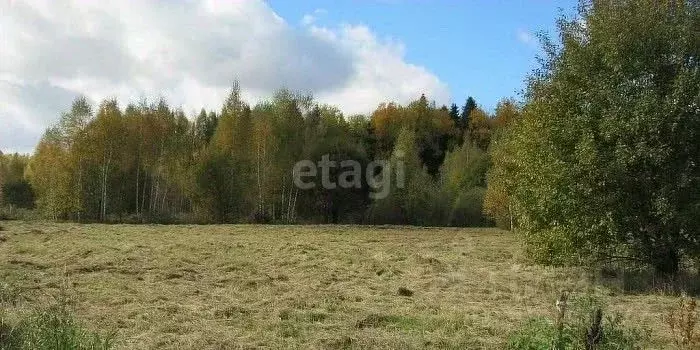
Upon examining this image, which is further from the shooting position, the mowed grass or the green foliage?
the green foliage

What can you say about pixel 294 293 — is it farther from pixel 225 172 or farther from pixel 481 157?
pixel 481 157

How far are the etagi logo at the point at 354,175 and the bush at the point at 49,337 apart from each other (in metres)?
40.4

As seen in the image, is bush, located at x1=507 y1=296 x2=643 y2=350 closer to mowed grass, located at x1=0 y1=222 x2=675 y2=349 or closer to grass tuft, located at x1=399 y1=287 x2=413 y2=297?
mowed grass, located at x1=0 y1=222 x2=675 y2=349

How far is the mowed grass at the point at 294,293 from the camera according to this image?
27.2 ft

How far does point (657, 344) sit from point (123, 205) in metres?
41.0

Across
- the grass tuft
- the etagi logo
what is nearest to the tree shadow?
the grass tuft

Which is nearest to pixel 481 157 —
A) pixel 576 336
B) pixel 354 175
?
pixel 354 175

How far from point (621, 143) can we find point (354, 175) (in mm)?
36651

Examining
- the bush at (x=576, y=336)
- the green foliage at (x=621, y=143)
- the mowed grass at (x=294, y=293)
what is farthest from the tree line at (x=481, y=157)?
the bush at (x=576, y=336)

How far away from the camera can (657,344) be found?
8.05 meters

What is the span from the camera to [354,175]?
163ft

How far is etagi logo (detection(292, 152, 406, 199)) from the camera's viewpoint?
156ft

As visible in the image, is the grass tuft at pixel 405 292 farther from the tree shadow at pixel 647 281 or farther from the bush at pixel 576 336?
the bush at pixel 576 336

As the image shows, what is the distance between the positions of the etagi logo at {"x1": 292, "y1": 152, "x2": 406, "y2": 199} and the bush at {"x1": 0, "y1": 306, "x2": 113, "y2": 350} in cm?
4041
